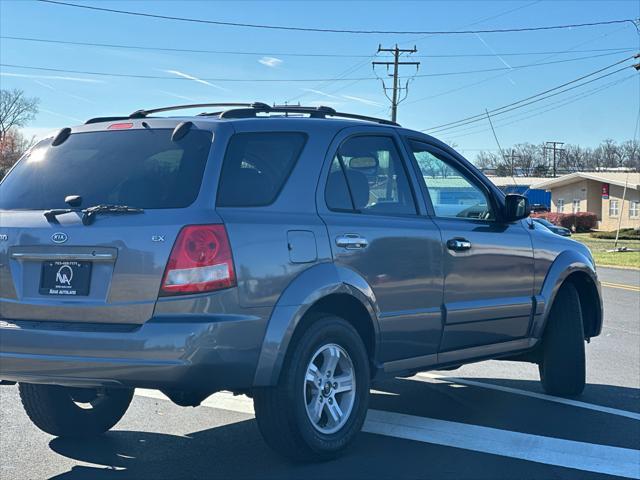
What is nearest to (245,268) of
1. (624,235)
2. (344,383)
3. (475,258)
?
(344,383)

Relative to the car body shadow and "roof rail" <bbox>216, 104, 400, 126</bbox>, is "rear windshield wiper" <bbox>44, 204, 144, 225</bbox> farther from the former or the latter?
the car body shadow

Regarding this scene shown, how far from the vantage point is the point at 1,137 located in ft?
251

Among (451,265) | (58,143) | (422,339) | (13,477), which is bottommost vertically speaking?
(13,477)

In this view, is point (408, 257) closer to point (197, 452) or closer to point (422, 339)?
point (422, 339)

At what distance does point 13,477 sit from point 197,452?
42.7 inches

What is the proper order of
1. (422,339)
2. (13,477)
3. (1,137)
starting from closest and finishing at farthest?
1. (13,477)
2. (422,339)
3. (1,137)

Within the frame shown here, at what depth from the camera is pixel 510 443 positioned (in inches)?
226

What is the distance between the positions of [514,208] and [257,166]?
233 centimetres

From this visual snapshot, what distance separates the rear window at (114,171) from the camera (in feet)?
15.9

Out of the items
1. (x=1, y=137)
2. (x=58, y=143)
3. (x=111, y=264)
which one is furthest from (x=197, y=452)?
(x=1, y=137)

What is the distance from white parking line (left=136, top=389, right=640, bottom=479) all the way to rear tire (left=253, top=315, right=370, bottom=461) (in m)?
0.74

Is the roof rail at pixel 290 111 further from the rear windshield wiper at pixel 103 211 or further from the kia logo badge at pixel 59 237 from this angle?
the kia logo badge at pixel 59 237

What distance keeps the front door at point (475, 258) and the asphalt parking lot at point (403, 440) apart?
0.64 metres

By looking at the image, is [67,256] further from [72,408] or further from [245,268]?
[72,408]
